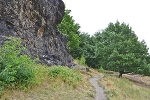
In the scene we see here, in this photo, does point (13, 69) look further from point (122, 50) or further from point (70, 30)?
point (70, 30)

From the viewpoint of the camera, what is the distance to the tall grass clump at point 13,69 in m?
11.5

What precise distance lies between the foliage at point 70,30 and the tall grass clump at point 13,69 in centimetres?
3462

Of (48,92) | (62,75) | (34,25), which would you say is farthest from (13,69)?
(34,25)

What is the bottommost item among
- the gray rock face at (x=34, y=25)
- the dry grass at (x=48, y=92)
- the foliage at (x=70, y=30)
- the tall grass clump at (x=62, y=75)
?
the dry grass at (x=48, y=92)

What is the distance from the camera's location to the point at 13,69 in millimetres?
11891

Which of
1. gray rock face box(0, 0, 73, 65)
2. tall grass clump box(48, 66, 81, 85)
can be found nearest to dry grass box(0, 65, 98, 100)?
tall grass clump box(48, 66, 81, 85)

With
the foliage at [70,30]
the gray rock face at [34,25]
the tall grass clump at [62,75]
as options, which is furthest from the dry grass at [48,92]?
the foliage at [70,30]

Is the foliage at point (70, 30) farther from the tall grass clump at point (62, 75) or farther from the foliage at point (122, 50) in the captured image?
the tall grass clump at point (62, 75)

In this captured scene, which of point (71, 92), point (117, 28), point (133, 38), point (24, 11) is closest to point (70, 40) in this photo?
point (117, 28)

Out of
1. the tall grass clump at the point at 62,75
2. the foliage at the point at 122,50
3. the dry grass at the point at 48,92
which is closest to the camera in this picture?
the dry grass at the point at 48,92

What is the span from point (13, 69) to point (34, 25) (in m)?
10.4

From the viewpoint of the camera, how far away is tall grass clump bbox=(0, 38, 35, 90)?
11.5 m

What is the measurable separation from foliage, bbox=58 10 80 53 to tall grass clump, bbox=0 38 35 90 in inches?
1363

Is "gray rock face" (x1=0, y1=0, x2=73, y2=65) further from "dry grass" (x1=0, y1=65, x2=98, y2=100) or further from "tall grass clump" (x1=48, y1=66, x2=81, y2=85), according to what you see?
"dry grass" (x1=0, y1=65, x2=98, y2=100)
